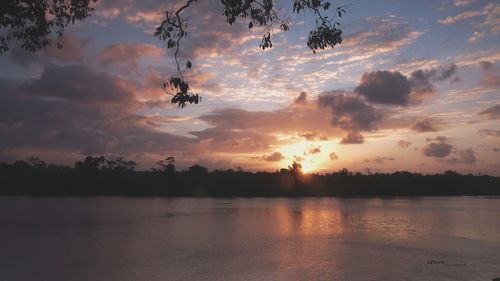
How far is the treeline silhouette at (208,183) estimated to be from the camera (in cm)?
11469

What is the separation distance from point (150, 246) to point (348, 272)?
1432 centimetres

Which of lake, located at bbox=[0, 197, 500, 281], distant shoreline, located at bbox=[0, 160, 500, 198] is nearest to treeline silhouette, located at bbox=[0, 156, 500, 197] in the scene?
distant shoreline, located at bbox=[0, 160, 500, 198]

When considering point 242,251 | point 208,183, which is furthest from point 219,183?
point 242,251

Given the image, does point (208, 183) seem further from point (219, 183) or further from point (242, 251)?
point (242, 251)

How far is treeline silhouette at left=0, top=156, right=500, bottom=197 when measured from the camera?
114688mm

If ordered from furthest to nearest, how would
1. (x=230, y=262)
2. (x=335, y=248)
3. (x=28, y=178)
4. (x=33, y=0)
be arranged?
(x=28, y=178), (x=335, y=248), (x=230, y=262), (x=33, y=0)

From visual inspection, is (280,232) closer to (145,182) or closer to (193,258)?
(193,258)

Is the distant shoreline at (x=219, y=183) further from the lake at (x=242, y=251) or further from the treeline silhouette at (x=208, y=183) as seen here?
the lake at (x=242, y=251)

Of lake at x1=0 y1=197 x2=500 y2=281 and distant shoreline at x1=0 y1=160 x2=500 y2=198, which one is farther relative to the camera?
distant shoreline at x1=0 y1=160 x2=500 y2=198

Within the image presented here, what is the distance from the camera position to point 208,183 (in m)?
129

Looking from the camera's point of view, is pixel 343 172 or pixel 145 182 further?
pixel 343 172

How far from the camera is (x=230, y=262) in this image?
2530 centimetres

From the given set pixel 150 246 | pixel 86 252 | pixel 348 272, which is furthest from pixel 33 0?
pixel 150 246

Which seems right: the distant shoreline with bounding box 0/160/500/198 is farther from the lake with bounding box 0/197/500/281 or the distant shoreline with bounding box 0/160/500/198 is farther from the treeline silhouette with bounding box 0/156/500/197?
the lake with bounding box 0/197/500/281
